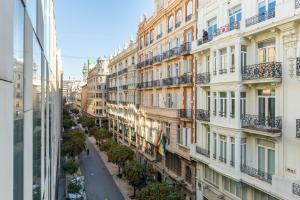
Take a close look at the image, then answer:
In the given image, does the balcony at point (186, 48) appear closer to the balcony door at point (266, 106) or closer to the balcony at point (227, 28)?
the balcony at point (227, 28)

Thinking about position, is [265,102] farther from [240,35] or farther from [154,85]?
[154,85]

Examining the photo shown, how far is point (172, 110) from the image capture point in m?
29.5

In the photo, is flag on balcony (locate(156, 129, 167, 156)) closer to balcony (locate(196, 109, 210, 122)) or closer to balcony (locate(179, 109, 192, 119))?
balcony (locate(179, 109, 192, 119))

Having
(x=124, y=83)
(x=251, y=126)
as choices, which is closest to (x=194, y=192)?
(x=251, y=126)

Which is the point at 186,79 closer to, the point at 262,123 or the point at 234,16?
the point at 234,16

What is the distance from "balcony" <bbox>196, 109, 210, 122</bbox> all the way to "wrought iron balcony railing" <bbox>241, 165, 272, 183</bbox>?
5.33 meters

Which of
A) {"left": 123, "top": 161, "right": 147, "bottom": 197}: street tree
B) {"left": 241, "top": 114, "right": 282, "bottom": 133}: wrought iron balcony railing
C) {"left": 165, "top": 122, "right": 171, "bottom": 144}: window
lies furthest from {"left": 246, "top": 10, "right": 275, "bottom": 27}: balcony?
{"left": 123, "top": 161, "right": 147, "bottom": 197}: street tree

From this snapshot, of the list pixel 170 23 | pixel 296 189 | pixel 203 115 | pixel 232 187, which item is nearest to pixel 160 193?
pixel 232 187

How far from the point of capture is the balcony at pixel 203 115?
23.2 metres

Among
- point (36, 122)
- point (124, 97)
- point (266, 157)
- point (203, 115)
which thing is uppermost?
point (124, 97)

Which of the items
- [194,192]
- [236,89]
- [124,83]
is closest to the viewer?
[236,89]

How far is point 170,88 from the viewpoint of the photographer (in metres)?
31.6

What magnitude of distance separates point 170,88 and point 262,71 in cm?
1530

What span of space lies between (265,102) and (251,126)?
1.68m
